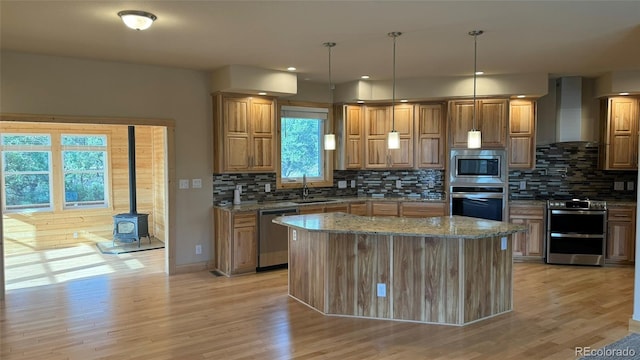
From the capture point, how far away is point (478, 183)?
20.7 feet

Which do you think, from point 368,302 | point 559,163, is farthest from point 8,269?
point 559,163

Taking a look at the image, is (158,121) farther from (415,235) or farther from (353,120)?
(415,235)

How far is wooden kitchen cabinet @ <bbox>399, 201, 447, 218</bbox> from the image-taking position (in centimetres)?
645

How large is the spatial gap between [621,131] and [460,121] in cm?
221

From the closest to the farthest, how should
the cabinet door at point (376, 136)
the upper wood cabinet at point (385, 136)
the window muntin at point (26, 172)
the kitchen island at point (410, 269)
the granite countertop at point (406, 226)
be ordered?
the granite countertop at point (406, 226) < the kitchen island at point (410, 269) < the upper wood cabinet at point (385, 136) < the cabinet door at point (376, 136) < the window muntin at point (26, 172)

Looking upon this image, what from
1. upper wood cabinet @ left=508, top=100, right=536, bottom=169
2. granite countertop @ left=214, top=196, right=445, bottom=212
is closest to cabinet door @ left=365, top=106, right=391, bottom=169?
granite countertop @ left=214, top=196, right=445, bottom=212

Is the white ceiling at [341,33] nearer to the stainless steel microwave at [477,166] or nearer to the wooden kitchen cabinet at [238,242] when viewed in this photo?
the stainless steel microwave at [477,166]

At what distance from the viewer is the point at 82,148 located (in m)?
8.20

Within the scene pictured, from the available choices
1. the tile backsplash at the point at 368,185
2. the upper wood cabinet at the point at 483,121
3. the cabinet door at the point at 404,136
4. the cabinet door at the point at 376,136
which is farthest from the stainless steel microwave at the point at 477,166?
the cabinet door at the point at 376,136

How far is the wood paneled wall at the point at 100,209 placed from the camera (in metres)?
7.58

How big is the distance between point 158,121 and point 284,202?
1.98 metres

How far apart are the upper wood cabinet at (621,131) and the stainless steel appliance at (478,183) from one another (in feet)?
5.00

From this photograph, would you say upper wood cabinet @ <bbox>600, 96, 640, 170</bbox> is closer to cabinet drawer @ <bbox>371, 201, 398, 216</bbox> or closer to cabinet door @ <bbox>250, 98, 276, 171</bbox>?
cabinet drawer @ <bbox>371, 201, 398, 216</bbox>

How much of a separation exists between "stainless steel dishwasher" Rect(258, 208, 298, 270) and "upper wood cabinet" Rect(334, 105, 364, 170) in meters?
1.33
